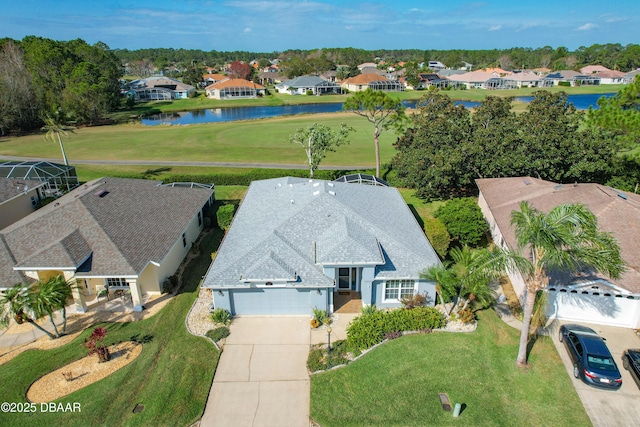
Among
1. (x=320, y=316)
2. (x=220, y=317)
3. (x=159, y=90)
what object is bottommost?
(x=320, y=316)

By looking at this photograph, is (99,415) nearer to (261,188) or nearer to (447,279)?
(447,279)

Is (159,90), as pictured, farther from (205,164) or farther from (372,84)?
(205,164)

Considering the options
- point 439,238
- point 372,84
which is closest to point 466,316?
point 439,238

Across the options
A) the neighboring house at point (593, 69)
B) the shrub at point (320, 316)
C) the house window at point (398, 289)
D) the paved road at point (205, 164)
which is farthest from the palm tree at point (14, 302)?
the neighboring house at point (593, 69)

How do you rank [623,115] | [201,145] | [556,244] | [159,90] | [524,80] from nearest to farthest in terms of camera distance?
[556,244]
[623,115]
[201,145]
[159,90]
[524,80]

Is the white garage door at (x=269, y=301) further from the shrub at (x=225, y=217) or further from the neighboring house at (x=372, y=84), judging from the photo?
the neighboring house at (x=372, y=84)

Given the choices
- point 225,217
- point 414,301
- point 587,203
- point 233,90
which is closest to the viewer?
point 414,301
